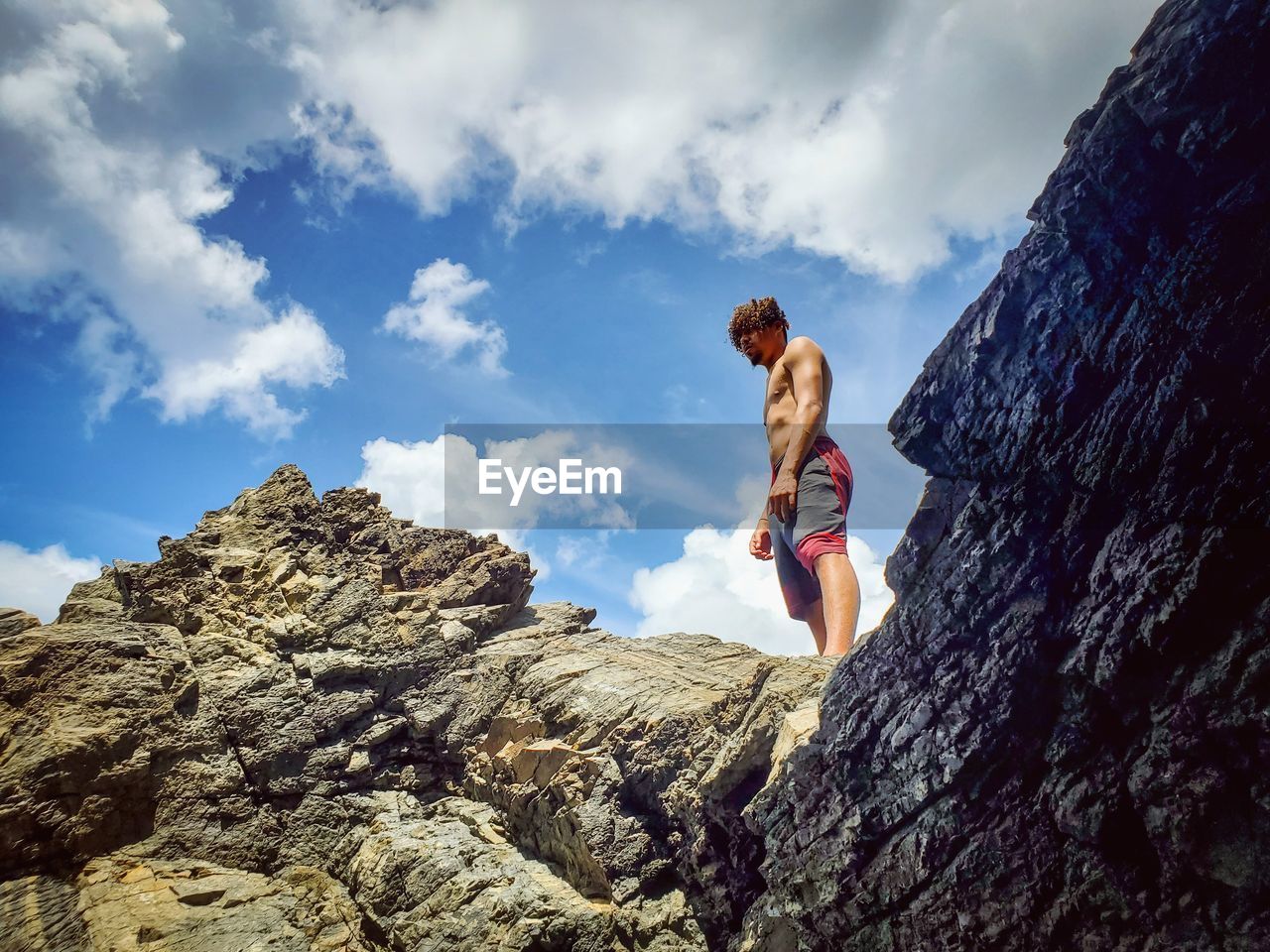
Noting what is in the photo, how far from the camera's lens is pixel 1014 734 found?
14.2 feet

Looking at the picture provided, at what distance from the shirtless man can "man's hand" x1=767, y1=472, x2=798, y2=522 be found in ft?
0.03

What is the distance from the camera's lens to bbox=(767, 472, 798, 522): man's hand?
281 inches

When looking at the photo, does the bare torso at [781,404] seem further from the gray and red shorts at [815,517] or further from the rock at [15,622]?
the rock at [15,622]

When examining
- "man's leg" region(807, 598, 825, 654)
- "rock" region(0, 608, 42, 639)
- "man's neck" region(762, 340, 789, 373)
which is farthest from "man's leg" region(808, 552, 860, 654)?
"rock" region(0, 608, 42, 639)

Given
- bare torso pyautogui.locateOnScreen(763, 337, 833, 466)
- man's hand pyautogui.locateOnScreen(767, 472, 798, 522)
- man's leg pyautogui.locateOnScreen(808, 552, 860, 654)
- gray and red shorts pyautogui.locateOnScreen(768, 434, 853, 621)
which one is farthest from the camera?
bare torso pyautogui.locateOnScreen(763, 337, 833, 466)

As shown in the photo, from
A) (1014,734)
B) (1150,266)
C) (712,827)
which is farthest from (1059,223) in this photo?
(712,827)

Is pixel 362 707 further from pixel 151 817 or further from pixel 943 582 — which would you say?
pixel 943 582

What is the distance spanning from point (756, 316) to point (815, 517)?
286 centimetres

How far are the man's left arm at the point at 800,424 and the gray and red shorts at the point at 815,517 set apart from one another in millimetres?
131

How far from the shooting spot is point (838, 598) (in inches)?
264

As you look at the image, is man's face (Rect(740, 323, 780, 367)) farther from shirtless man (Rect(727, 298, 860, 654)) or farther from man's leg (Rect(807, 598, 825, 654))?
man's leg (Rect(807, 598, 825, 654))

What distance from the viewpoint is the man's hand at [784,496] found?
7.12 metres

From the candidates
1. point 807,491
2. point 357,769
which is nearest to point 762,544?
point 807,491

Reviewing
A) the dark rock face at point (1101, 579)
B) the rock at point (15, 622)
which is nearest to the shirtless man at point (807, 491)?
the dark rock face at point (1101, 579)
